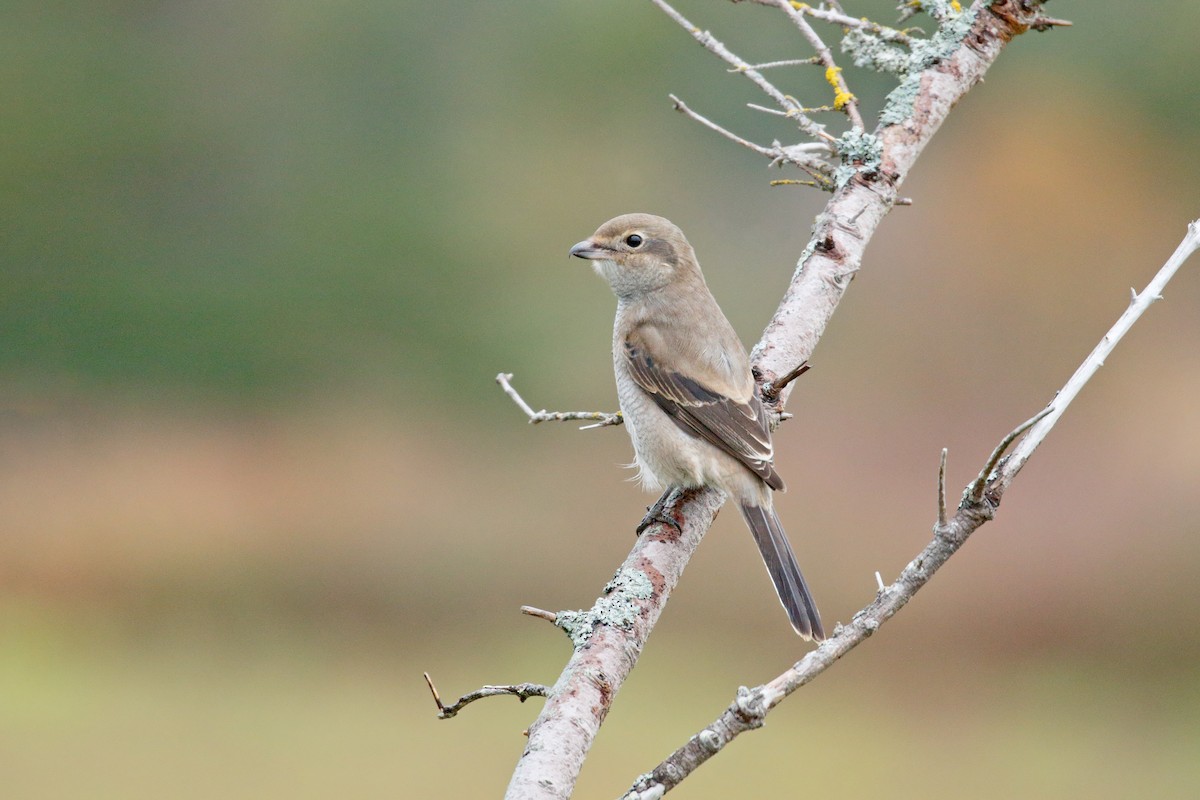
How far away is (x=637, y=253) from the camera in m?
4.40

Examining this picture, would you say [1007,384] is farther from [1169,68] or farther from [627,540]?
[627,540]

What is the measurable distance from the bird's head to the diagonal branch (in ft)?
7.17

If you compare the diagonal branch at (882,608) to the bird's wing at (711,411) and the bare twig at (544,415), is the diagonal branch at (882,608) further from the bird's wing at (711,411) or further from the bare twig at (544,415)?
→ the bird's wing at (711,411)

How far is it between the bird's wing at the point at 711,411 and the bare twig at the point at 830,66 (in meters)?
0.95

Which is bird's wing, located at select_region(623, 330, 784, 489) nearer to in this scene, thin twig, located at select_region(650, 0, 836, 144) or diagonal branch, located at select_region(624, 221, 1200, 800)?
thin twig, located at select_region(650, 0, 836, 144)

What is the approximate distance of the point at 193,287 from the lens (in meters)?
10.9

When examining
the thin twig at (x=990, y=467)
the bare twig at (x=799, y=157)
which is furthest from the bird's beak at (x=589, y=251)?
the thin twig at (x=990, y=467)

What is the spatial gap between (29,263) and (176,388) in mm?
1658

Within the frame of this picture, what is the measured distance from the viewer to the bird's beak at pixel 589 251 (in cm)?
441

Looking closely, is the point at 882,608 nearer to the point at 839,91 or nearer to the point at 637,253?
the point at 839,91

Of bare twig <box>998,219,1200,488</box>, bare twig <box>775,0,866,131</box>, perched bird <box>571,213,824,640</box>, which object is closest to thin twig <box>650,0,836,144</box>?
bare twig <box>775,0,866,131</box>

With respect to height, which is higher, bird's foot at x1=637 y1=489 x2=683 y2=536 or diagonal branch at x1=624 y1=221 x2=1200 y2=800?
bird's foot at x1=637 y1=489 x2=683 y2=536

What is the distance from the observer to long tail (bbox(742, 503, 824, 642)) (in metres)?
3.32

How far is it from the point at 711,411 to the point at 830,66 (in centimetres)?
118
